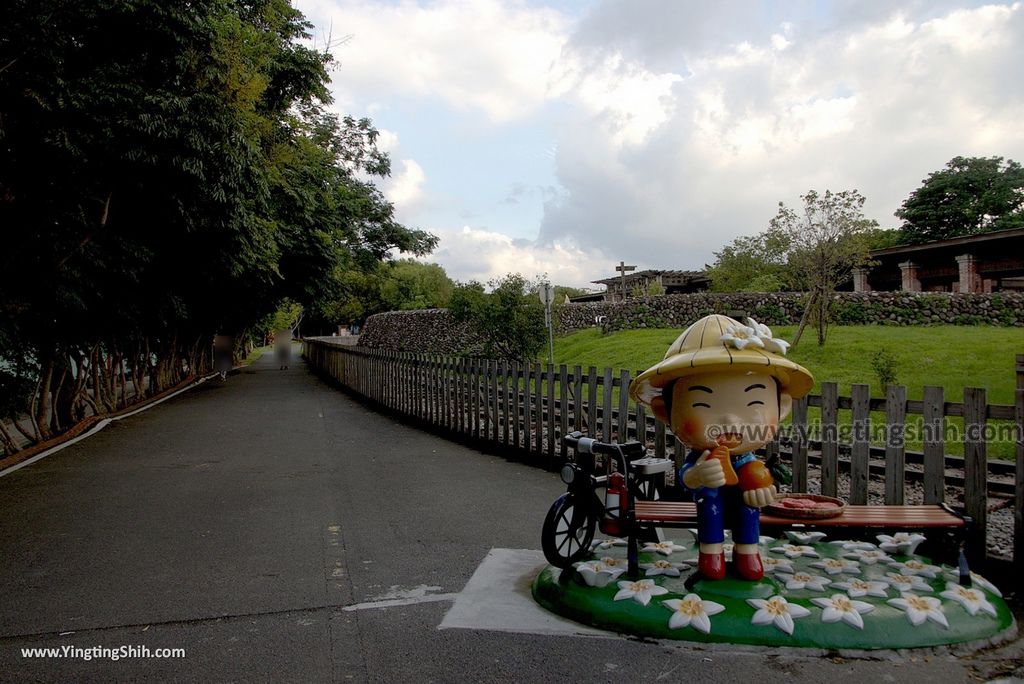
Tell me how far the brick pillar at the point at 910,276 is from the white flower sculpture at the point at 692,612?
1036 inches

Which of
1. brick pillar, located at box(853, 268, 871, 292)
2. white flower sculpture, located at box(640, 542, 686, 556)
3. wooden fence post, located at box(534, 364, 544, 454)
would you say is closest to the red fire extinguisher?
white flower sculpture, located at box(640, 542, 686, 556)

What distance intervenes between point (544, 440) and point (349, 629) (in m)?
5.39

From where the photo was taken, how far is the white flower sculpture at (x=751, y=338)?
4.09m

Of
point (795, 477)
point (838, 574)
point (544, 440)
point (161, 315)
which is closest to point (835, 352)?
point (544, 440)

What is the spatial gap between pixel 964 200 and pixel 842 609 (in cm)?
5628

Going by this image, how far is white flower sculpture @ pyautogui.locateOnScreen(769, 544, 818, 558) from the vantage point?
15.1 feet

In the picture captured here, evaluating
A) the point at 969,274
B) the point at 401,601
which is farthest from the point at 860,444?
the point at 969,274

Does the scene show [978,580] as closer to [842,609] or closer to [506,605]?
[842,609]

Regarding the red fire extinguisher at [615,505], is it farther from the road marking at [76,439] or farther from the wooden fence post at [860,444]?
the road marking at [76,439]

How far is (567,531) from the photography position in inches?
182

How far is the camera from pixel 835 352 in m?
17.5

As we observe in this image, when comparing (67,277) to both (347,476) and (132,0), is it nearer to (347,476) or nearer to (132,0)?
(132,0)

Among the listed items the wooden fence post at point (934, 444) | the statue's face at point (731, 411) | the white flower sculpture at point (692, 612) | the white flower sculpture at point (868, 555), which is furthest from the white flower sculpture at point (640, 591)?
the wooden fence post at point (934, 444)

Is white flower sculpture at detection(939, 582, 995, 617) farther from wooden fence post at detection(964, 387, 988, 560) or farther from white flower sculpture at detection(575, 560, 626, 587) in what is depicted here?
white flower sculpture at detection(575, 560, 626, 587)
